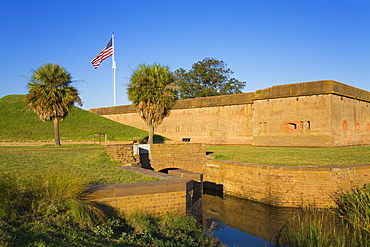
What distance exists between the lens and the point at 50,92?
19922 millimetres

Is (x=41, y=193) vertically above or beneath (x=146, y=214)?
above

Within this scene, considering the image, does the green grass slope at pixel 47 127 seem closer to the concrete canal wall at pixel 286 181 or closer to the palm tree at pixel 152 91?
the palm tree at pixel 152 91

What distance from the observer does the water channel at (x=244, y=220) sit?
844 cm

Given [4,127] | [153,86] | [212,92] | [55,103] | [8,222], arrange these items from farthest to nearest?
[212,92], [4,127], [55,103], [153,86], [8,222]

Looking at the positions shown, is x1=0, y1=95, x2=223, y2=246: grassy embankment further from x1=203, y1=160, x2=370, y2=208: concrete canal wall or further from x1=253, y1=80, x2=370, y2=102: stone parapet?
x1=253, y1=80, x2=370, y2=102: stone parapet

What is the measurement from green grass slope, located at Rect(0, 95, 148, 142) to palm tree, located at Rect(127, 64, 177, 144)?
438 inches

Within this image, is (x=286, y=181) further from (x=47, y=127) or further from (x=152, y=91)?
(x=47, y=127)

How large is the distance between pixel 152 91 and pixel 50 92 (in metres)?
6.49

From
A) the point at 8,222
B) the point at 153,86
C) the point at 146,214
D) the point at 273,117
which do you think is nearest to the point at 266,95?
the point at 273,117

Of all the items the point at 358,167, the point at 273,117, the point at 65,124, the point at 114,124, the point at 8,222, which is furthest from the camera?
the point at 114,124

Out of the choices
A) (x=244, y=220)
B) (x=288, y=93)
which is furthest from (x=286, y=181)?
(x=288, y=93)

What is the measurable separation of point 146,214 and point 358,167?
7.74 meters

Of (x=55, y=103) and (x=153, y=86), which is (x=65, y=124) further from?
(x=153, y=86)

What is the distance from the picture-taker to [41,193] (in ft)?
18.2
